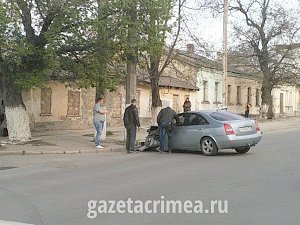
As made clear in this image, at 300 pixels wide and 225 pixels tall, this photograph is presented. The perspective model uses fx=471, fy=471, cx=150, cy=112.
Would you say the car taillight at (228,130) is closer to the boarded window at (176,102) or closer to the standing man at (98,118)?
the standing man at (98,118)

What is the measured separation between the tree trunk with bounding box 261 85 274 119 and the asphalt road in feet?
83.5

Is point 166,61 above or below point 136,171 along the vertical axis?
above

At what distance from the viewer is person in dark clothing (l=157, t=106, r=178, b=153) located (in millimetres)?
15844

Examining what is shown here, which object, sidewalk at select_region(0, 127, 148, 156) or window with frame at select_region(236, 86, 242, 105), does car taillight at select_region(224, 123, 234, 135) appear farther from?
window with frame at select_region(236, 86, 242, 105)

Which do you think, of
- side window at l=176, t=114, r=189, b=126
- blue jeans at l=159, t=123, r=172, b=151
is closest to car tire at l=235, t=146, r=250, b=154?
side window at l=176, t=114, r=189, b=126

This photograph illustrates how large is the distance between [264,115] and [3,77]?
28.1 meters

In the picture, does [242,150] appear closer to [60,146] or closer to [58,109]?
[60,146]

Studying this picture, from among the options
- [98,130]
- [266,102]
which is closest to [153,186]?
[98,130]

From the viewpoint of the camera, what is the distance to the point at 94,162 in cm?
1368

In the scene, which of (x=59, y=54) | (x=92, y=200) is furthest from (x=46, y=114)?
(x=92, y=200)

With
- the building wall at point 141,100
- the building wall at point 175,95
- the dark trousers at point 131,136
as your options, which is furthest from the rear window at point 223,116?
the building wall at point 175,95

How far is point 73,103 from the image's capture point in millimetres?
27250

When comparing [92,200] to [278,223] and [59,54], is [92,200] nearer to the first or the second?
[278,223]

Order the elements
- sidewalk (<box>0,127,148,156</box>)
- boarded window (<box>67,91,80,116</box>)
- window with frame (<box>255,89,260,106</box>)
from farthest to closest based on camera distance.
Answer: window with frame (<box>255,89,260,106</box>)
boarded window (<box>67,91,80,116</box>)
sidewalk (<box>0,127,148,156</box>)
